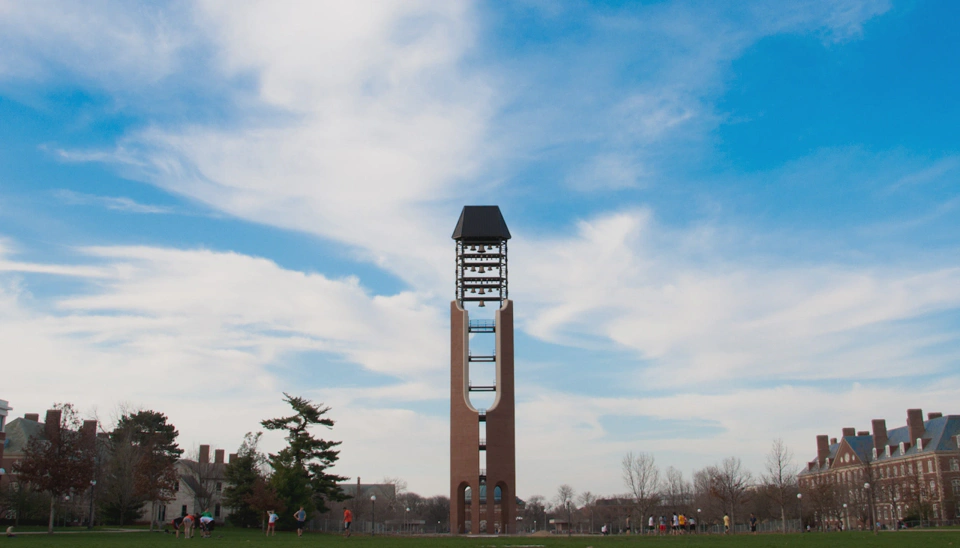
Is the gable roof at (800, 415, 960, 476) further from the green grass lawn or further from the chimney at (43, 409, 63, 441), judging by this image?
the chimney at (43, 409, 63, 441)

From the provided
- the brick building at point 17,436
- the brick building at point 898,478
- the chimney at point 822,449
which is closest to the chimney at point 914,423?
the brick building at point 898,478

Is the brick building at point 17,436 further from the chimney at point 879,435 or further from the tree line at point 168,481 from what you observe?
the chimney at point 879,435

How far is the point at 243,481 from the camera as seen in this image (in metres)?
61.0

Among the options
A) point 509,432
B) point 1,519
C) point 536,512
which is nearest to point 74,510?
point 1,519

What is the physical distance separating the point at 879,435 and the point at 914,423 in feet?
27.2

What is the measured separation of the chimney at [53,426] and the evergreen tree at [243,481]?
50.0 feet

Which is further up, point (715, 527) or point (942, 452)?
point (942, 452)

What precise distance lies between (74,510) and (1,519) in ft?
26.7

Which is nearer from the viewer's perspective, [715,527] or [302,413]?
[302,413]

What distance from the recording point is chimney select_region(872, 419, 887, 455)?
9850 cm

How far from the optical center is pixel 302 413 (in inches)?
2466

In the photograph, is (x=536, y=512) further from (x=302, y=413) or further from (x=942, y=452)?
(x=302, y=413)

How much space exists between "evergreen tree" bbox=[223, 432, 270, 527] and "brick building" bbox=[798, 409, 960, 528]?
50.3 meters

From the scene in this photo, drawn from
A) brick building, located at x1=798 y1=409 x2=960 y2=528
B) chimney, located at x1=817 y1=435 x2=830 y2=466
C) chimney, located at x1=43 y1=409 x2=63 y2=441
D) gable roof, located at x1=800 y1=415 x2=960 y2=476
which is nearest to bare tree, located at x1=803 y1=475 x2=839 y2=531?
brick building, located at x1=798 y1=409 x2=960 y2=528
